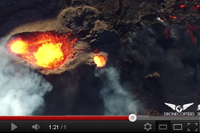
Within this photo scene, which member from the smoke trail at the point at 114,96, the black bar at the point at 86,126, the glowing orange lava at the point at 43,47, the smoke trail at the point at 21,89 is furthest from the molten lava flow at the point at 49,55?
the black bar at the point at 86,126

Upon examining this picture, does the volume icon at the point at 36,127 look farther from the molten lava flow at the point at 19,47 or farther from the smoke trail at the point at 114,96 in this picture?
the molten lava flow at the point at 19,47

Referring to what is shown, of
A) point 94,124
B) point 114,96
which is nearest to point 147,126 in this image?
point 94,124

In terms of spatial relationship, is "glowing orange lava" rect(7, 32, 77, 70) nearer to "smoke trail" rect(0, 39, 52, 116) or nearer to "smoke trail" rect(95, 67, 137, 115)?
"smoke trail" rect(0, 39, 52, 116)

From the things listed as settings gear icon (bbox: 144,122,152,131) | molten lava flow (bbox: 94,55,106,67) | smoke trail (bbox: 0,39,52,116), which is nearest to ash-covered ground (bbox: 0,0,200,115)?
smoke trail (bbox: 0,39,52,116)

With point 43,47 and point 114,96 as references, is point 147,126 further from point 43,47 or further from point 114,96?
point 43,47

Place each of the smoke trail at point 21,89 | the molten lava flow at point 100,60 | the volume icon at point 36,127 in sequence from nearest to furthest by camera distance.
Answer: the volume icon at point 36,127
the smoke trail at point 21,89
the molten lava flow at point 100,60

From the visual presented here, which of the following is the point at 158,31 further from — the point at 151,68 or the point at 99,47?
the point at 99,47
